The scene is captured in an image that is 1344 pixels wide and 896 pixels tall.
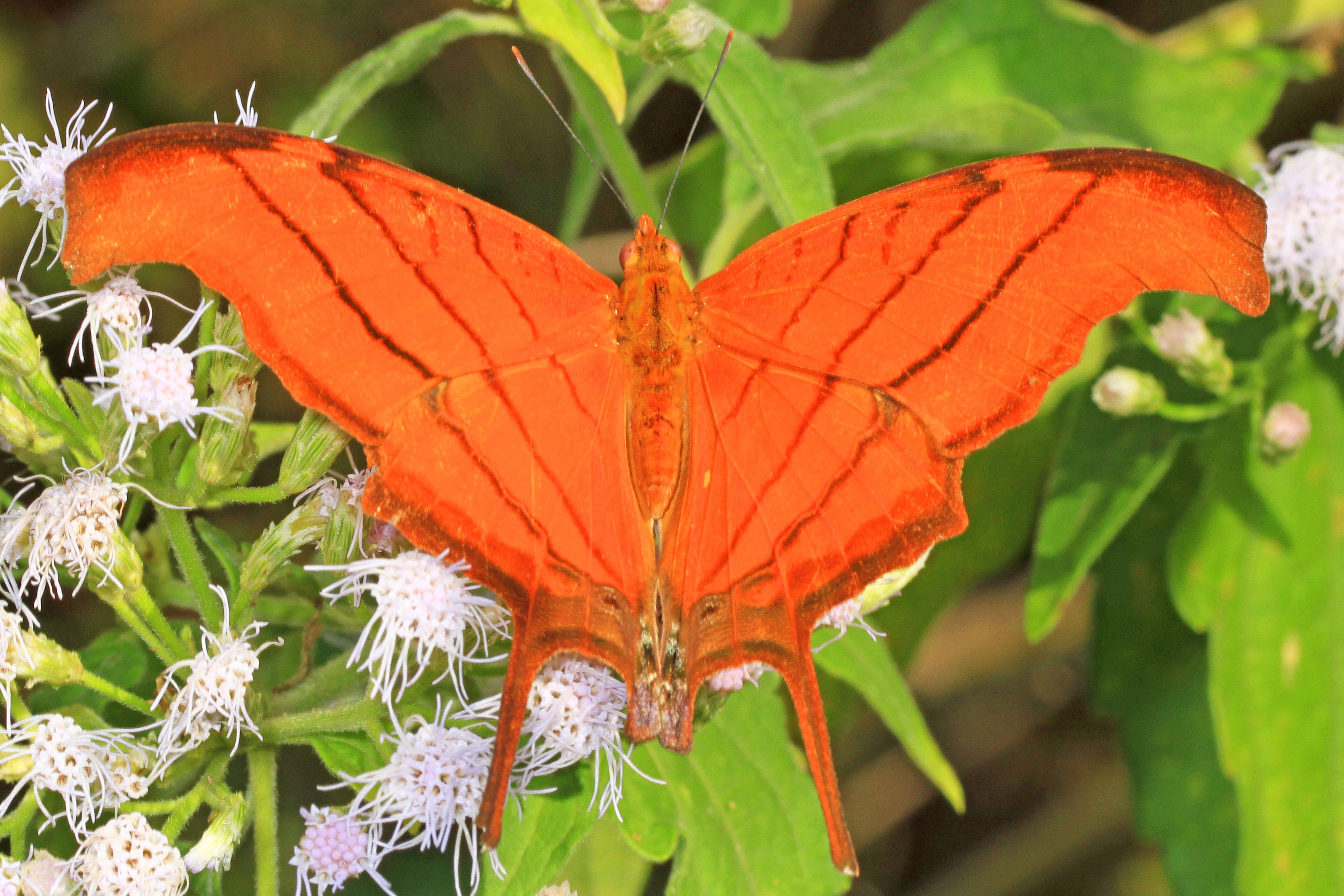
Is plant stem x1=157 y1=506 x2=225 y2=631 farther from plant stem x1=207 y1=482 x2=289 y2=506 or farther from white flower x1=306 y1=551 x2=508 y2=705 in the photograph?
white flower x1=306 y1=551 x2=508 y2=705

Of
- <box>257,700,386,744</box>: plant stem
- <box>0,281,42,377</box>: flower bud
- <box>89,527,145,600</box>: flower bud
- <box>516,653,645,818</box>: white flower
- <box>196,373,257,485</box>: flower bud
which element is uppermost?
<box>0,281,42,377</box>: flower bud

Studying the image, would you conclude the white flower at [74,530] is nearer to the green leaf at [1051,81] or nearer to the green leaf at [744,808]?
the green leaf at [744,808]

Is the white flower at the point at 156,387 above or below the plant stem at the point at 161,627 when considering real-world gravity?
above

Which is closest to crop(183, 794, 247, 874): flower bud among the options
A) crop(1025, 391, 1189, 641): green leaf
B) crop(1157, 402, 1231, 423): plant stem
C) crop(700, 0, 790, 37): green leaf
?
crop(1025, 391, 1189, 641): green leaf

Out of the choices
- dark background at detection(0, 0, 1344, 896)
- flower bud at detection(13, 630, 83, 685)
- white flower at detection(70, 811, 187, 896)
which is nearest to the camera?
white flower at detection(70, 811, 187, 896)

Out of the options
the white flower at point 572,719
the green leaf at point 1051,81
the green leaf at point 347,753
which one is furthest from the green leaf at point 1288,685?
the green leaf at point 347,753

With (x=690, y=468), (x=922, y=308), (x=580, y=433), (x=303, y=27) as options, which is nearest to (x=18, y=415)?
(x=580, y=433)

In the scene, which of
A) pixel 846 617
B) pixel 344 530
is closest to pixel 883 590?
pixel 846 617
